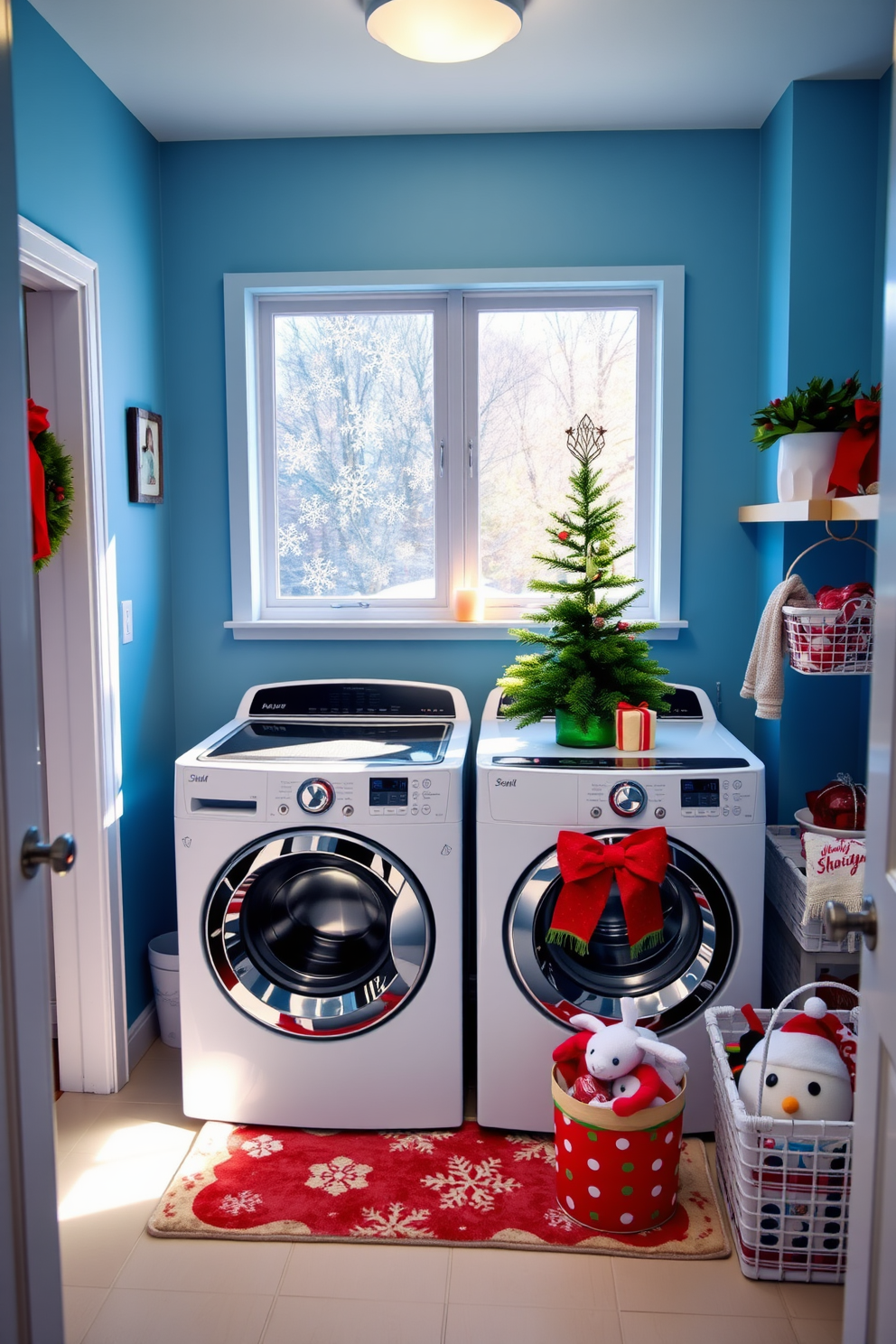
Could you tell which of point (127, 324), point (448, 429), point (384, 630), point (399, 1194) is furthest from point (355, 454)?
point (399, 1194)

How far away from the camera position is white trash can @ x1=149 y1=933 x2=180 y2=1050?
9.61 feet

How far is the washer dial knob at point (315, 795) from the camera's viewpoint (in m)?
2.46

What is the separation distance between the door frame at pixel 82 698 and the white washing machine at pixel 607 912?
37.2 inches

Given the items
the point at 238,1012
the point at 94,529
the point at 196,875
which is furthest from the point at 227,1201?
the point at 94,529

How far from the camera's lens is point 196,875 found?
8.35ft

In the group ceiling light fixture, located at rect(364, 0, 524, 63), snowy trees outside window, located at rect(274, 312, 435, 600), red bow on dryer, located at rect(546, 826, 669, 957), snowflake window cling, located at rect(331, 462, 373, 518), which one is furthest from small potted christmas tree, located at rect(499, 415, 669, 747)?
ceiling light fixture, located at rect(364, 0, 524, 63)

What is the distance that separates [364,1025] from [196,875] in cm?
51

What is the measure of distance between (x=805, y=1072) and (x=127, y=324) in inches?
92.6

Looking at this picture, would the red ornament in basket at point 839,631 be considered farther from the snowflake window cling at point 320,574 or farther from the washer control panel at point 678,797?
the snowflake window cling at point 320,574

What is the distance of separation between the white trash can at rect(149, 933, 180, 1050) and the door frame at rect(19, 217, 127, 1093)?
0.45ft

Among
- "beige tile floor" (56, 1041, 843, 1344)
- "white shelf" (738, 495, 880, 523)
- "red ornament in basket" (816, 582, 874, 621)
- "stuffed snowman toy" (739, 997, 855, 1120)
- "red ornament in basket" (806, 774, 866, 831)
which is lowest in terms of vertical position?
"beige tile floor" (56, 1041, 843, 1344)

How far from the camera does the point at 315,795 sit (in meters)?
2.46

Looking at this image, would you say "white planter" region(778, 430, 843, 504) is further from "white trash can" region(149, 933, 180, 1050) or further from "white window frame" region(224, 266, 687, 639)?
"white trash can" region(149, 933, 180, 1050)

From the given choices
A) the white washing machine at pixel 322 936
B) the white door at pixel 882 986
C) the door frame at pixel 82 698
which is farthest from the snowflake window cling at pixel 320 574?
the white door at pixel 882 986
